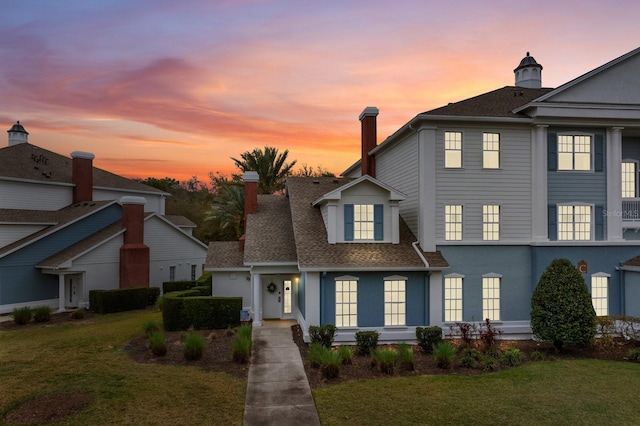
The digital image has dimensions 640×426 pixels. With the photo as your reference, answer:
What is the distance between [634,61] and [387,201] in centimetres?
1231

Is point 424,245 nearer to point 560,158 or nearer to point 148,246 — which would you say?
point 560,158

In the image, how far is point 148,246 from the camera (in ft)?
93.6

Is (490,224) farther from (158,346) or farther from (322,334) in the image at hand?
(158,346)

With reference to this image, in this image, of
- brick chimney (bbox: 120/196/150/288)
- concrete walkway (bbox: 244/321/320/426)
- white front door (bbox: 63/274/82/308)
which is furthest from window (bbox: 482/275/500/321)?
white front door (bbox: 63/274/82/308)

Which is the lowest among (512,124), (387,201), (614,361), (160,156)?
(614,361)

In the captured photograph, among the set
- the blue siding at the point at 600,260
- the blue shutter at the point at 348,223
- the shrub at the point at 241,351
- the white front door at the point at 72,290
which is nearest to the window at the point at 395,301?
the blue shutter at the point at 348,223

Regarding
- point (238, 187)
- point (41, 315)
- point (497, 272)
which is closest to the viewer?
point (497, 272)

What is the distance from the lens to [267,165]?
3834cm

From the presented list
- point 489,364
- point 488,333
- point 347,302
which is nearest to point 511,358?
point 489,364

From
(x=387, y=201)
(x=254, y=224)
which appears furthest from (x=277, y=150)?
(x=387, y=201)

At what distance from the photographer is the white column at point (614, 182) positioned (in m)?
16.4

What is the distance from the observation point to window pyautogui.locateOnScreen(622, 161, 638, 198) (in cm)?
1761

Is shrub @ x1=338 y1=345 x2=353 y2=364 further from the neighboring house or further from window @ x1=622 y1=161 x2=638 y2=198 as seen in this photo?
the neighboring house

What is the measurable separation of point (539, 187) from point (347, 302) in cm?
951
